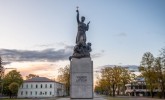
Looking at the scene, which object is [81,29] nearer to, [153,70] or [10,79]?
[153,70]

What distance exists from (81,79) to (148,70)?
63001 mm

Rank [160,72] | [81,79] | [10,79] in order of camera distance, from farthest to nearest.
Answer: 1. [10,79]
2. [160,72]
3. [81,79]

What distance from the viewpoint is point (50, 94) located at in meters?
131

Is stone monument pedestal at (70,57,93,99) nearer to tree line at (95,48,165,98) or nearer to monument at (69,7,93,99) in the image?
monument at (69,7,93,99)

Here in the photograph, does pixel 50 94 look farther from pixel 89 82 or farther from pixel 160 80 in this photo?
pixel 89 82

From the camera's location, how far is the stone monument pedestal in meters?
21.9

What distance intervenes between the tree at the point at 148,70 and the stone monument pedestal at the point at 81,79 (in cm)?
5998

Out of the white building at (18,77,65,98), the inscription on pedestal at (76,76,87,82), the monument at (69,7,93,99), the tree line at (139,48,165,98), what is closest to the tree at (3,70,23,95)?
the white building at (18,77,65,98)

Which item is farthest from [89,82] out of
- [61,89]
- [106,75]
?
[61,89]

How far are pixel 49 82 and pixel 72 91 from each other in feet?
366

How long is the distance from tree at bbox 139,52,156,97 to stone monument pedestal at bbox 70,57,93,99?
197ft

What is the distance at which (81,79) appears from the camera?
22.0 metres

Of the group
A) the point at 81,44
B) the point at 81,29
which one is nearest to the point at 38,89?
the point at 81,29

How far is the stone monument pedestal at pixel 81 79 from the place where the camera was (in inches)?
861
